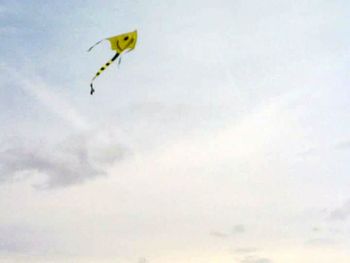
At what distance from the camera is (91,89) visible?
53.1 m

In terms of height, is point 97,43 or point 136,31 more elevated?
point 136,31

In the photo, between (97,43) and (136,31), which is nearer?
(97,43)

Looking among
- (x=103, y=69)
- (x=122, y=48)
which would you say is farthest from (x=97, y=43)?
(x=122, y=48)

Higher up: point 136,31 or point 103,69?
point 136,31

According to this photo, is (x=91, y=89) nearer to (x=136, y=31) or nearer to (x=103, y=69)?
(x=103, y=69)

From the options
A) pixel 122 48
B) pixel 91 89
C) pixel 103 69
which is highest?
pixel 122 48

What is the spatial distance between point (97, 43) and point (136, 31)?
14464 mm

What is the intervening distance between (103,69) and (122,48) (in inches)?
356

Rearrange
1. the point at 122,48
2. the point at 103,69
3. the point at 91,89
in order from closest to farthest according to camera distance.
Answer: the point at 91,89
the point at 103,69
the point at 122,48

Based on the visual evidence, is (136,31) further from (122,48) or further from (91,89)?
(91,89)

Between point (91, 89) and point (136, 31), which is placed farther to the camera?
point (136, 31)

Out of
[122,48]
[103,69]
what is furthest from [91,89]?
[122,48]

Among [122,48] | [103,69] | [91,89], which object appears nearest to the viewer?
[91,89]

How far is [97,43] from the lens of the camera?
5634 cm
